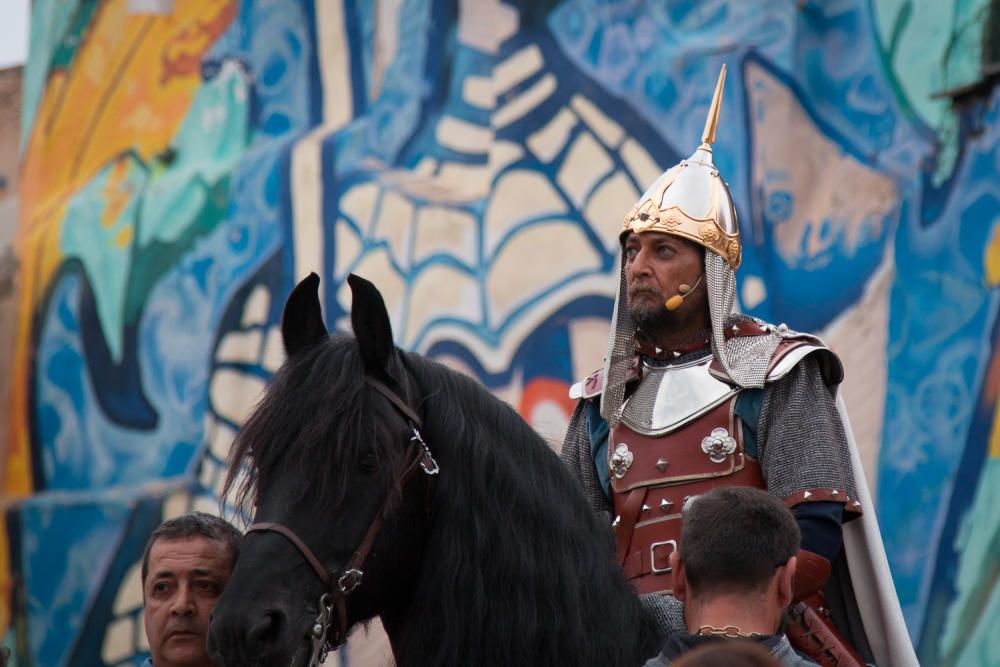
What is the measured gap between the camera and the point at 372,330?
335 cm

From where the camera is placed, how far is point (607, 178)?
8.13 metres

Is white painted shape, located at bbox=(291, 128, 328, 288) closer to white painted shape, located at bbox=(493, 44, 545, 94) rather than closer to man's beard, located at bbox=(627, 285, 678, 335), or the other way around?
white painted shape, located at bbox=(493, 44, 545, 94)

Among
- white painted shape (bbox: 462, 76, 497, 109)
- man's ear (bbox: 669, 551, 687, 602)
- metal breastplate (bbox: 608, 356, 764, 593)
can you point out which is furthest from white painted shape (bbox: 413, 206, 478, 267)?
man's ear (bbox: 669, 551, 687, 602)

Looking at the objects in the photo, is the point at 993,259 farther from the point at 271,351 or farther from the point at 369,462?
the point at 271,351

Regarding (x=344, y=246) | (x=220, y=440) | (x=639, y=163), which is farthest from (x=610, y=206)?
(x=220, y=440)

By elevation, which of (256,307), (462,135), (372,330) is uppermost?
(462,135)

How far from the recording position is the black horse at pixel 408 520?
10.4 feet

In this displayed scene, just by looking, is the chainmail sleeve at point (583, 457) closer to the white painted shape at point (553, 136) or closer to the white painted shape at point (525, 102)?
the white painted shape at point (553, 136)

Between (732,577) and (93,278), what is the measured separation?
889 centimetres

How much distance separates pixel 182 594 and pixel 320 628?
959 mm

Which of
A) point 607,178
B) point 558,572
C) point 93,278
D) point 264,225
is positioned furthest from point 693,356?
point 93,278

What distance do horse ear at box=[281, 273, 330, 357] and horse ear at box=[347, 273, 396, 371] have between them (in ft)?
0.50

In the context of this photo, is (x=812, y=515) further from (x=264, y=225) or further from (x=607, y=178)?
(x=264, y=225)

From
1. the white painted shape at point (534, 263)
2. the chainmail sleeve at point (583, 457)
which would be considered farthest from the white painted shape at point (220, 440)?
the chainmail sleeve at point (583, 457)
